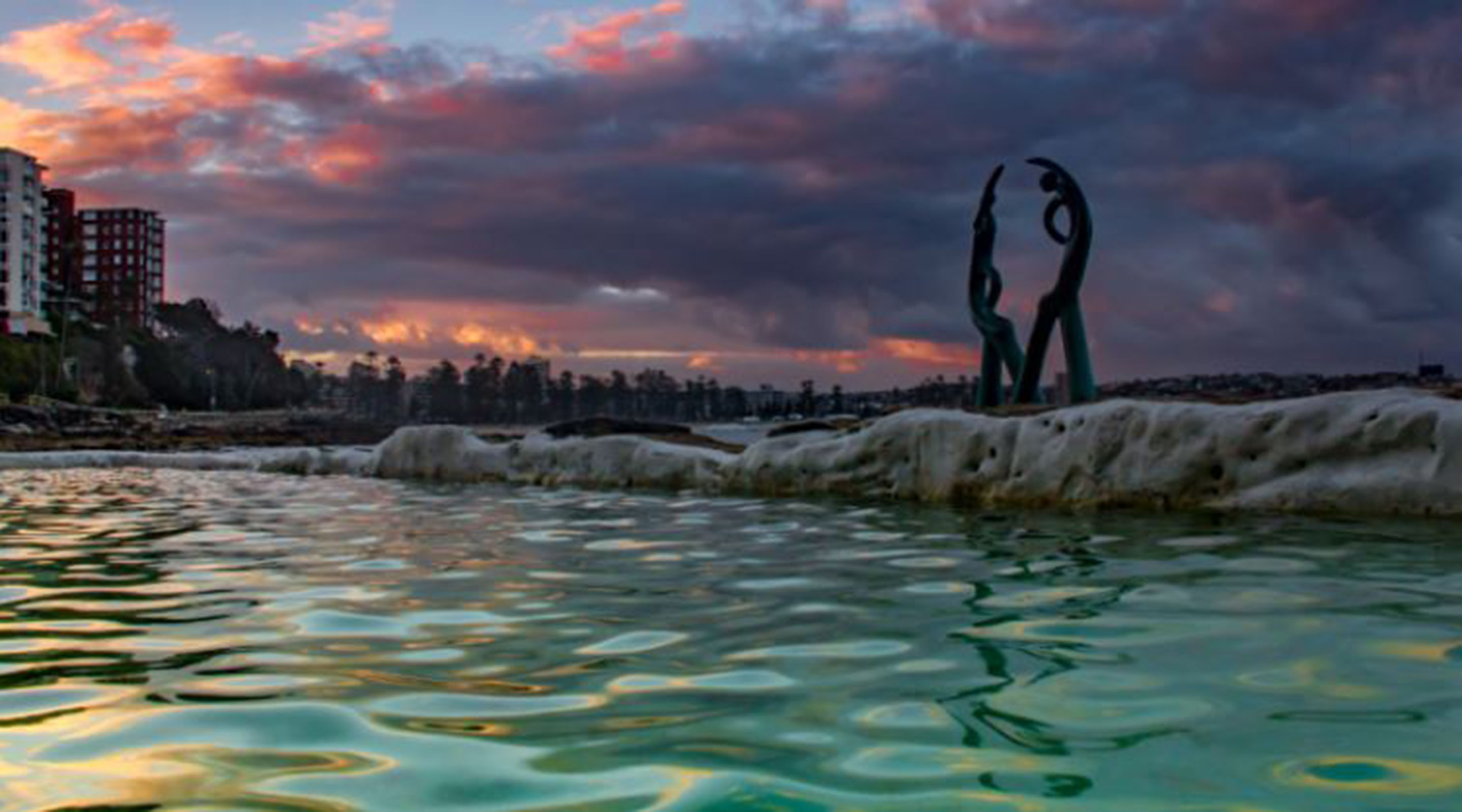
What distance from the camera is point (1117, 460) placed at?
9.98 m

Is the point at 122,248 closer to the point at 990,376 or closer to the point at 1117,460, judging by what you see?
the point at 990,376

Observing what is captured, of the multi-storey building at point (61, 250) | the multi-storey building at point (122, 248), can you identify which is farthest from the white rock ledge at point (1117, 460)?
the multi-storey building at point (122, 248)

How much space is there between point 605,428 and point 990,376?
747 centimetres

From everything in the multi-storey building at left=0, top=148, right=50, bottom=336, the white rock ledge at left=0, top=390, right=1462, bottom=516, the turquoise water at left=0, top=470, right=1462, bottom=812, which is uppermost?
the multi-storey building at left=0, top=148, right=50, bottom=336

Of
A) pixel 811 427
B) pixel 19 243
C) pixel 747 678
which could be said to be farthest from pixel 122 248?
pixel 747 678

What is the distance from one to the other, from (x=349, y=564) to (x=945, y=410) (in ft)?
25.1

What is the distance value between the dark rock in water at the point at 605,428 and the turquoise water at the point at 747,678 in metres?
11.0

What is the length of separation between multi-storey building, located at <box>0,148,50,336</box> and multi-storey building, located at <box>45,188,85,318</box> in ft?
29.5

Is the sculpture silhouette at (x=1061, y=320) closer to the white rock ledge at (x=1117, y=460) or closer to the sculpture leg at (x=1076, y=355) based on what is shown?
the sculpture leg at (x=1076, y=355)

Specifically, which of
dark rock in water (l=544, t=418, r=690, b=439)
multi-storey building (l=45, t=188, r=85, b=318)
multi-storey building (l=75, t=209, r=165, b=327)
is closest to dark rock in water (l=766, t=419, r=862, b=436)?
dark rock in water (l=544, t=418, r=690, b=439)

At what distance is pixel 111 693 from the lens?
11.0ft

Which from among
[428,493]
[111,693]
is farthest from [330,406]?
[111,693]

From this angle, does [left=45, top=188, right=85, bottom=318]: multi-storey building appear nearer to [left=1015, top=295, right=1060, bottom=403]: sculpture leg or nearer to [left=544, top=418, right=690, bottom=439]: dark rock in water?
[left=544, top=418, right=690, bottom=439]: dark rock in water

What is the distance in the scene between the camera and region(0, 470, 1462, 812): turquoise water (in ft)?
7.93
